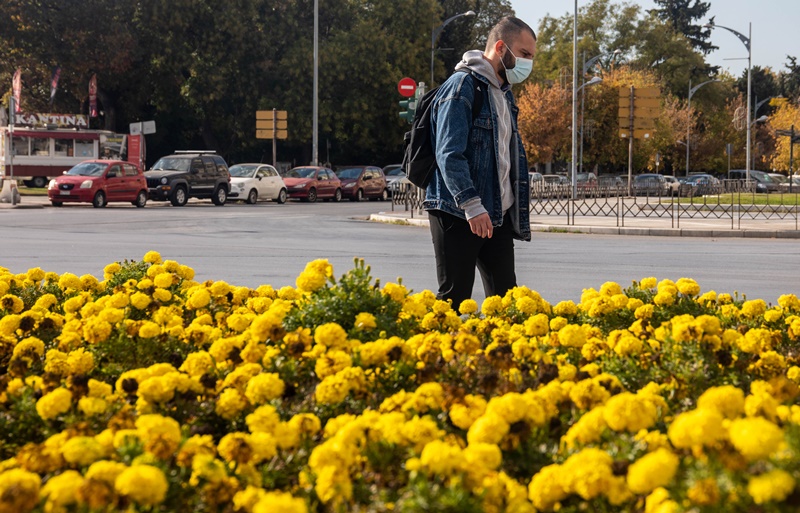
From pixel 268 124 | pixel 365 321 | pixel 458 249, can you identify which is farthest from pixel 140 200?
pixel 365 321

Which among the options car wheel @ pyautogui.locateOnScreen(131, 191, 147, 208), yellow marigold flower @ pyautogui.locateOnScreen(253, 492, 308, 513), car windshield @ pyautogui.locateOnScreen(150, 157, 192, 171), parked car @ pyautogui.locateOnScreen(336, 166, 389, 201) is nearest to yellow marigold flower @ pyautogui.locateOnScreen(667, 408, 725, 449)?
yellow marigold flower @ pyautogui.locateOnScreen(253, 492, 308, 513)

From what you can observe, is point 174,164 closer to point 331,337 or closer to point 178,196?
point 178,196

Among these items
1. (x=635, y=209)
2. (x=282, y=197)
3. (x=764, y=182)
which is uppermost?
(x=764, y=182)

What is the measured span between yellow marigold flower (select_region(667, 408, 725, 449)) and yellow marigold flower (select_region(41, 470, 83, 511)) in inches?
50.6

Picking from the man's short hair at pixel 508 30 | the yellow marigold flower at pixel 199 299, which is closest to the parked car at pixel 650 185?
the man's short hair at pixel 508 30

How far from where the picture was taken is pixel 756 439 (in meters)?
2.22

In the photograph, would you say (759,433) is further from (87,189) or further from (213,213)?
(87,189)

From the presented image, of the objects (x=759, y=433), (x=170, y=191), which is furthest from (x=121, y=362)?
(x=170, y=191)

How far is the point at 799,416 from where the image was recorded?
9.42 feet

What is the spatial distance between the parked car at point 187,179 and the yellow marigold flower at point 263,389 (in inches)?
1294

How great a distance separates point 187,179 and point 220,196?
5.18 ft

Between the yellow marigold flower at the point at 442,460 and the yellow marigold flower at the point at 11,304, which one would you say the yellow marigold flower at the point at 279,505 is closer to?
the yellow marigold flower at the point at 442,460

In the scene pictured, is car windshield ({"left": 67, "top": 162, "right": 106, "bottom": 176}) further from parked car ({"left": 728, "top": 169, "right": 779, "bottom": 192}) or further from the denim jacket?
parked car ({"left": 728, "top": 169, "right": 779, "bottom": 192})

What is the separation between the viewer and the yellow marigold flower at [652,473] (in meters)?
2.28
